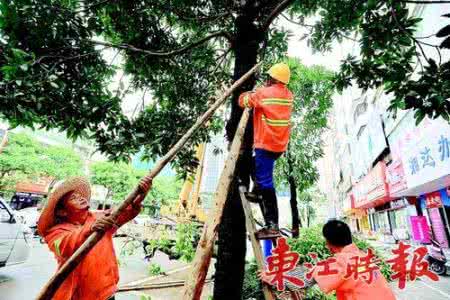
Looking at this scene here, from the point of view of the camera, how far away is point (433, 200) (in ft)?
44.5

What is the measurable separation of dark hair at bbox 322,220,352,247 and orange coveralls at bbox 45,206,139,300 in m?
1.75

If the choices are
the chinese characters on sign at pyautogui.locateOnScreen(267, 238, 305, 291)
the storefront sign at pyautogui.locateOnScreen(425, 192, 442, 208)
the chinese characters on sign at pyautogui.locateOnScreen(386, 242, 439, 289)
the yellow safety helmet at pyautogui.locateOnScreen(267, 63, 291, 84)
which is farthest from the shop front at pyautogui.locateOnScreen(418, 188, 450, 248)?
the chinese characters on sign at pyautogui.locateOnScreen(267, 238, 305, 291)

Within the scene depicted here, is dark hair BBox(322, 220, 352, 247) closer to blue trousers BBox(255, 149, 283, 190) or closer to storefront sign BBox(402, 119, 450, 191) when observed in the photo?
blue trousers BBox(255, 149, 283, 190)

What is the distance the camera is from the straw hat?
2.13 m

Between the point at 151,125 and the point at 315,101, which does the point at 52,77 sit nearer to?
the point at 151,125

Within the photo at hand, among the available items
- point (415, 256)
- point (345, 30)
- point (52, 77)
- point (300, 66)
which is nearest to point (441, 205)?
point (300, 66)

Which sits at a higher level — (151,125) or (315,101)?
(315,101)

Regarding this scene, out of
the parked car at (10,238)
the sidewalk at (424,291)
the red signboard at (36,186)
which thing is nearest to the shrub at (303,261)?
the sidewalk at (424,291)

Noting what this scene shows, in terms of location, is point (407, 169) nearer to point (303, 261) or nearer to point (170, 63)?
point (303, 261)

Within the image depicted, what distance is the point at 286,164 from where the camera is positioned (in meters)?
11.7

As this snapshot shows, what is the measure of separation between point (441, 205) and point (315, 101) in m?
7.27

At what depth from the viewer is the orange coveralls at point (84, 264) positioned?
1.99 m

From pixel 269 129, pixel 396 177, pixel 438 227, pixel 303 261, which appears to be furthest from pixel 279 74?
pixel 396 177

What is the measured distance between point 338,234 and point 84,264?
2.14 meters
